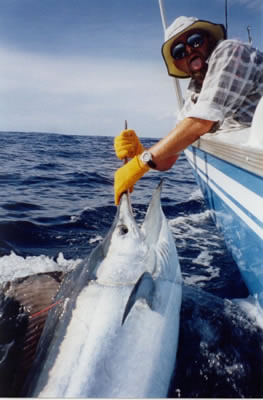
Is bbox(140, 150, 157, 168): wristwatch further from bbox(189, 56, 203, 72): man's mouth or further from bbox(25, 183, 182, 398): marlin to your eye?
bbox(189, 56, 203, 72): man's mouth

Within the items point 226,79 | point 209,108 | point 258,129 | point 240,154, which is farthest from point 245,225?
point 226,79

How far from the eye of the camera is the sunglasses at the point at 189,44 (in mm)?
2252

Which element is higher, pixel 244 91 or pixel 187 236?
pixel 244 91

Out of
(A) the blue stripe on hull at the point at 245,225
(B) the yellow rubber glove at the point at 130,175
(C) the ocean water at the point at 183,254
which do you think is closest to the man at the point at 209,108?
(B) the yellow rubber glove at the point at 130,175

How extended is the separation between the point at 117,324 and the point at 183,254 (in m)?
1.84

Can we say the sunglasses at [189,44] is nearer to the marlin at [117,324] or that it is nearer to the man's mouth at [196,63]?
the man's mouth at [196,63]

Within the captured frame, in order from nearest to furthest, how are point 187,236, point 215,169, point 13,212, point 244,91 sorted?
point 244,91, point 215,169, point 187,236, point 13,212

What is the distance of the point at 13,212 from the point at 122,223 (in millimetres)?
2825

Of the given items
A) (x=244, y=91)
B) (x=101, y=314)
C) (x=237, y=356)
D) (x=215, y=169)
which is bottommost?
(x=237, y=356)

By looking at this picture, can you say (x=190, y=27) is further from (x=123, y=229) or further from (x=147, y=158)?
(x=123, y=229)

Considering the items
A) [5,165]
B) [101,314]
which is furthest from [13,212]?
[5,165]

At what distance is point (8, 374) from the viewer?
4.58 ft

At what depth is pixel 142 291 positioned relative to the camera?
53.6 inches

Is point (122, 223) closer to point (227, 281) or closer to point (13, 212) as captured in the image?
point (227, 281)
